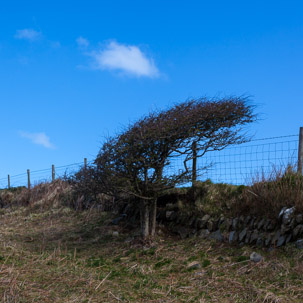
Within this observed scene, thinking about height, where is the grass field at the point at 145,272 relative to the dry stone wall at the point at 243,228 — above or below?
below

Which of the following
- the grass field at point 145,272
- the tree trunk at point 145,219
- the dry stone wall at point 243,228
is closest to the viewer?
the grass field at point 145,272

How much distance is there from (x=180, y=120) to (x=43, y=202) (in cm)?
855

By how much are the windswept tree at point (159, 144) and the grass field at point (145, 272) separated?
1.12m

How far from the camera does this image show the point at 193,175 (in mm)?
8805

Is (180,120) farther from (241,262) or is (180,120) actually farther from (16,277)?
(16,277)

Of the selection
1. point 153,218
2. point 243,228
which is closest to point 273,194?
point 243,228

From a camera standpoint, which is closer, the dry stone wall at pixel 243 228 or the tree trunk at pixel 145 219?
the dry stone wall at pixel 243 228

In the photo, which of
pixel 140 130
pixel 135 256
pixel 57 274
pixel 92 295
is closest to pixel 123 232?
pixel 135 256

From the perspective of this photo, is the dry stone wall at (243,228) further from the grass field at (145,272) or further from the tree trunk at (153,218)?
the tree trunk at (153,218)

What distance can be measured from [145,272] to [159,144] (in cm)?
292

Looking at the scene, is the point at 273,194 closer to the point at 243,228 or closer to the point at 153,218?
the point at 243,228

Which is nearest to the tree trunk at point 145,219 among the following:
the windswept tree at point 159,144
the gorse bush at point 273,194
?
the windswept tree at point 159,144

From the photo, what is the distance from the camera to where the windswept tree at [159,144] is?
798 cm

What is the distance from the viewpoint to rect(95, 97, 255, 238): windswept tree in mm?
7977
